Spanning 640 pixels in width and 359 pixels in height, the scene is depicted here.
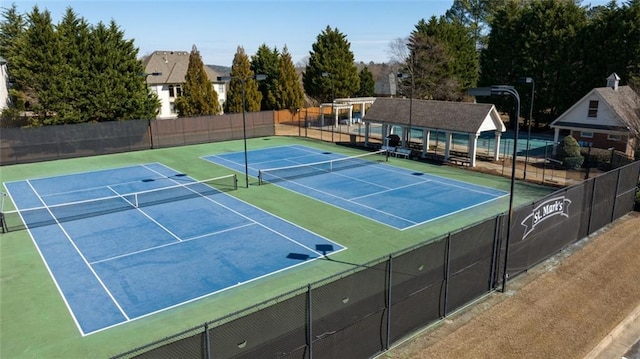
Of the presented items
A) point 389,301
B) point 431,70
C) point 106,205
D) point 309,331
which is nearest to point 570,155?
point 389,301

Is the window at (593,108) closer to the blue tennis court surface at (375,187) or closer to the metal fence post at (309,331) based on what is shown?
the blue tennis court surface at (375,187)

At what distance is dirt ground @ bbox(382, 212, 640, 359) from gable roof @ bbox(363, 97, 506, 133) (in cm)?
1668

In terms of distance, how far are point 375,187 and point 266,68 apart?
41.4m

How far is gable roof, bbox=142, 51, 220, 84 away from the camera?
64812mm

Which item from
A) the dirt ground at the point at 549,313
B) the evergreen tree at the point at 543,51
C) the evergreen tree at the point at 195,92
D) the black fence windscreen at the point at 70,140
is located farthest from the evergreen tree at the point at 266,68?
the dirt ground at the point at 549,313

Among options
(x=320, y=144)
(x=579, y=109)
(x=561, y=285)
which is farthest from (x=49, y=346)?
(x=579, y=109)

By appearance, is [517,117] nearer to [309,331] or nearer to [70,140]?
[309,331]

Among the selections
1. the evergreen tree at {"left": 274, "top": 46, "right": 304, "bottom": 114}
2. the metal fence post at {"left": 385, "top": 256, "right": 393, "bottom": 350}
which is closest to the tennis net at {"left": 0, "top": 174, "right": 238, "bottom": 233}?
the metal fence post at {"left": 385, "top": 256, "right": 393, "bottom": 350}

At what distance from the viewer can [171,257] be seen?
17609 mm

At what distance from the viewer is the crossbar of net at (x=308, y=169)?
98.6 ft

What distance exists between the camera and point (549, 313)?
13391 millimetres

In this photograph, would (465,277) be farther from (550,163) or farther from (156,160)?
(156,160)

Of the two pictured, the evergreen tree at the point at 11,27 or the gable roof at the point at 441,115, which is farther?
the evergreen tree at the point at 11,27

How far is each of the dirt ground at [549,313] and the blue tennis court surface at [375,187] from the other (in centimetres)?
667
